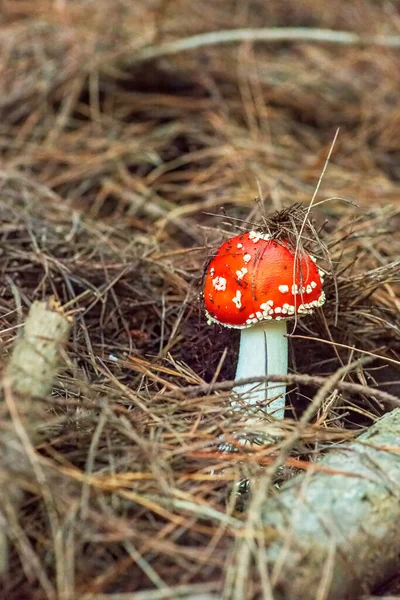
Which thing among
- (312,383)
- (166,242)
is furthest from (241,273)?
(166,242)

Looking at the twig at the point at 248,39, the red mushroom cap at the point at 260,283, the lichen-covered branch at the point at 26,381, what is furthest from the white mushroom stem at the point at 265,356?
the twig at the point at 248,39

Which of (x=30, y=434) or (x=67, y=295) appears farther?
(x=67, y=295)

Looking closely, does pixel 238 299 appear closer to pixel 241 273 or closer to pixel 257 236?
pixel 241 273

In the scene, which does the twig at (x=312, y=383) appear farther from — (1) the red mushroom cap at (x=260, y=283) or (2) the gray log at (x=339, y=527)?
(1) the red mushroom cap at (x=260, y=283)

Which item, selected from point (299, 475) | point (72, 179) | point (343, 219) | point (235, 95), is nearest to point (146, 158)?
point (72, 179)

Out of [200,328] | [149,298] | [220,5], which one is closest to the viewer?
[200,328]

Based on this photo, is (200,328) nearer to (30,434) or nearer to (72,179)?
(30,434)

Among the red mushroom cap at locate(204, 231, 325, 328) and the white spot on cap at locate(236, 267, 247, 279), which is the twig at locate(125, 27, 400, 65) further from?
the white spot on cap at locate(236, 267, 247, 279)

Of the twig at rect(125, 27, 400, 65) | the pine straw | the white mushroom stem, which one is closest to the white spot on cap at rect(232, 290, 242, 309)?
the white mushroom stem
